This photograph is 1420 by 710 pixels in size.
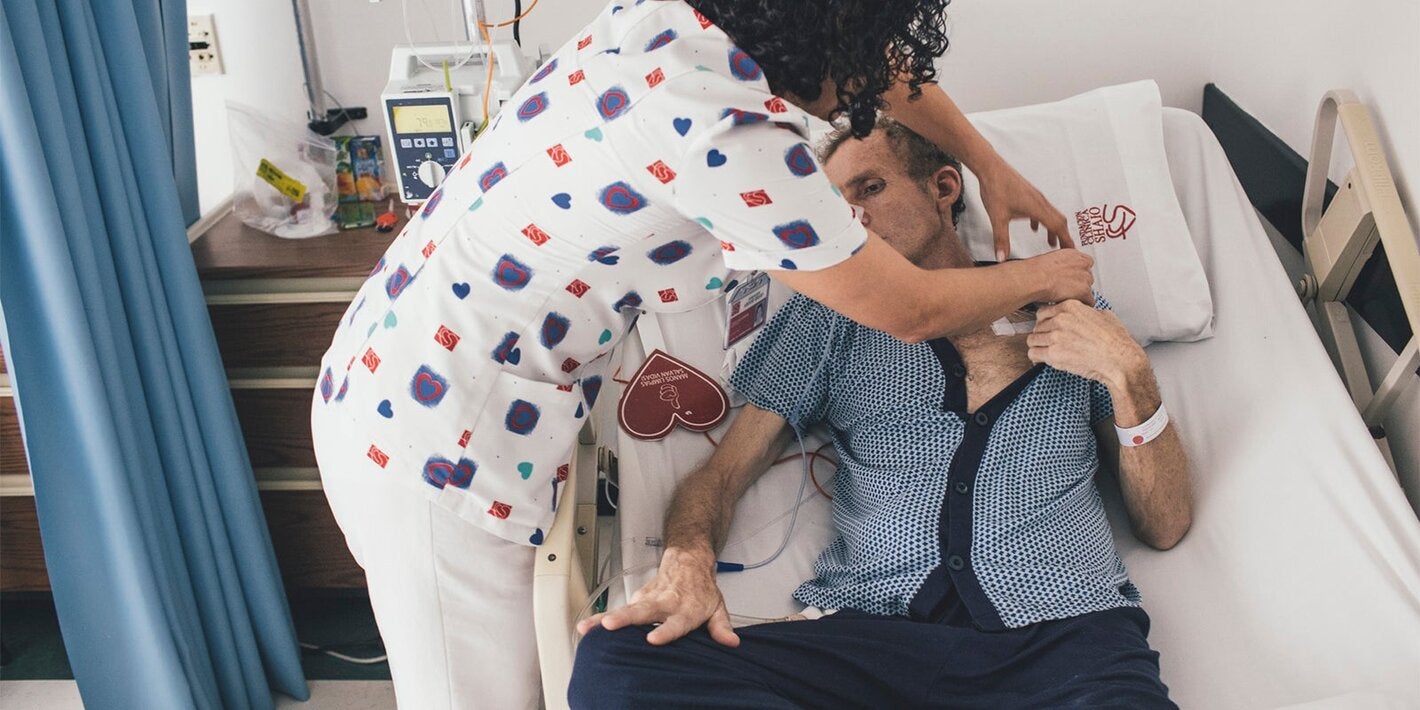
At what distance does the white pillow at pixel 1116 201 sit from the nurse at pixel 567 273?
0.35m

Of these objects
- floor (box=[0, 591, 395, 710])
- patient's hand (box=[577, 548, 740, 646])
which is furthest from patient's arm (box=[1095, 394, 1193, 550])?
floor (box=[0, 591, 395, 710])

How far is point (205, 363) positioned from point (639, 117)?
1.17 meters

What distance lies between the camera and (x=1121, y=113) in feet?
6.59

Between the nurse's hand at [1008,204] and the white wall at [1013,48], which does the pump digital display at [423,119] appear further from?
the nurse's hand at [1008,204]

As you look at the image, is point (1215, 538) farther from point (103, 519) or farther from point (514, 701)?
point (103, 519)

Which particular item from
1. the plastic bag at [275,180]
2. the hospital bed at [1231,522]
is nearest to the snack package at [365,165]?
the plastic bag at [275,180]

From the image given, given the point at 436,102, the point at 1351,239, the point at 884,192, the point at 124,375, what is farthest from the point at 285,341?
the point at 1351,239

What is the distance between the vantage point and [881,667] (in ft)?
4.92

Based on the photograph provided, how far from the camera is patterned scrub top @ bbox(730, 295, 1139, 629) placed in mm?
1592

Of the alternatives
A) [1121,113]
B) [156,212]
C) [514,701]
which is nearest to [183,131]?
[156,212]

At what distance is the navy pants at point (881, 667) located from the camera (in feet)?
4.54

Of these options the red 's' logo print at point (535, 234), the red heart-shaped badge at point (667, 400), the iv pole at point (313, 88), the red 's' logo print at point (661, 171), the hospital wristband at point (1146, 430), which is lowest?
the red heart-shaped badge at point (667, 400)

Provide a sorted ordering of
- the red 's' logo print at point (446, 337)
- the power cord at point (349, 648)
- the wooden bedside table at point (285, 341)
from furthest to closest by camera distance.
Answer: the power cord at point (349, 648) → the wooden bedside table at point (285, 341) → the red 's' logo print at point (446, 337)

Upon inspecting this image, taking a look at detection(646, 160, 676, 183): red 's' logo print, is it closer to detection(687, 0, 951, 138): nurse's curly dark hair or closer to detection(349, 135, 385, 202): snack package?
detection(687, 0, 951, 138): nurse's curly dark hair
